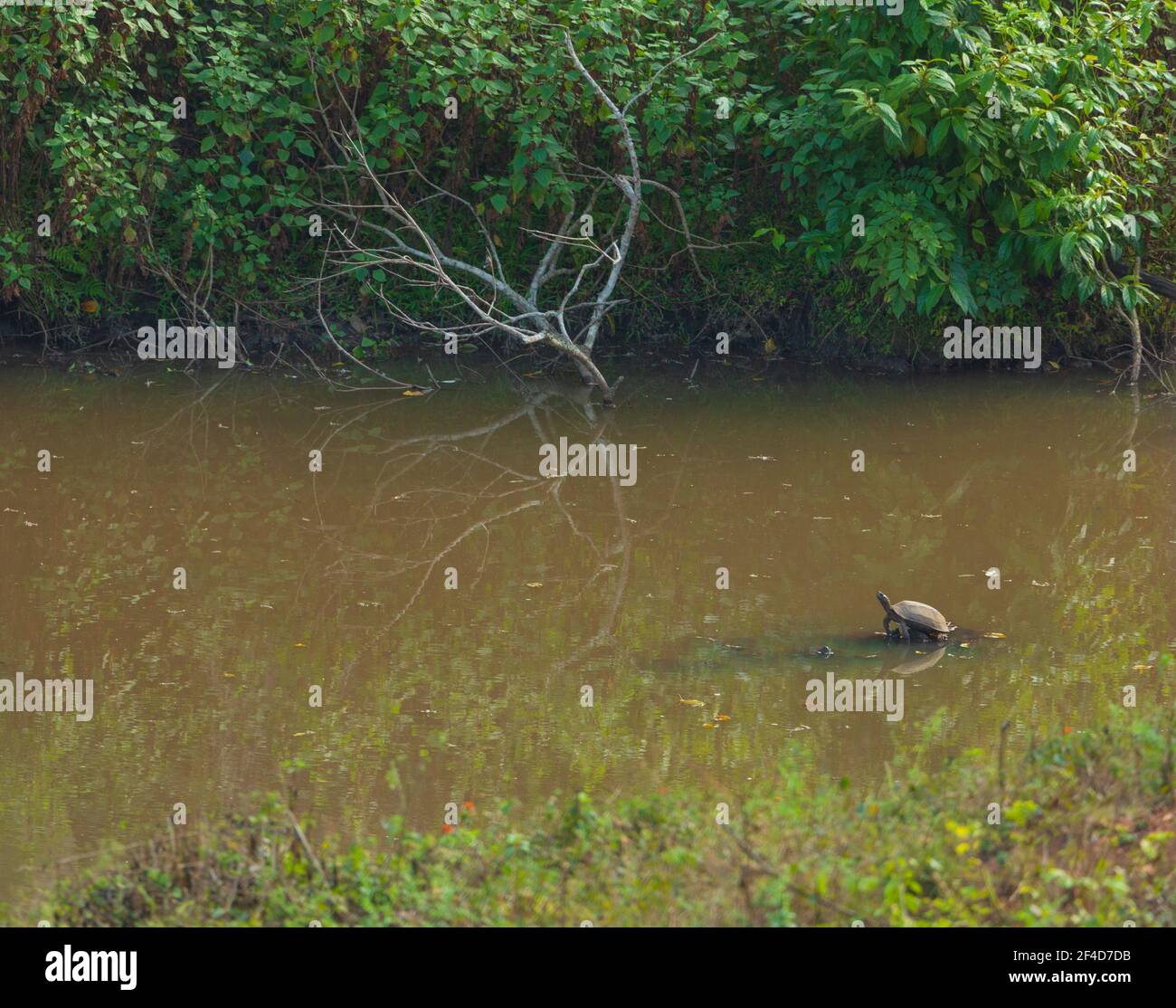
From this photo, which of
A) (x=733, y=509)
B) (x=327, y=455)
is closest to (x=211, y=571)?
(x=327, y=455)

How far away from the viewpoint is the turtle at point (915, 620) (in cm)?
705

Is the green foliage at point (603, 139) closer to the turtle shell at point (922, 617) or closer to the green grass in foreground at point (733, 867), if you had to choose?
the turtle shell at point (922, 617)

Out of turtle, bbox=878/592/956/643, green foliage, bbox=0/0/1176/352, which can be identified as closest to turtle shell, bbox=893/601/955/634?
turtle, bbox=878/592/956/643

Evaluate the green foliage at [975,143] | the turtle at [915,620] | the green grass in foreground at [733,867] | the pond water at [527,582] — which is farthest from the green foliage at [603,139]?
the green grass in foreground at [733,867]

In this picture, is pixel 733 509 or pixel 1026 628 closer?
pixel 1026 628

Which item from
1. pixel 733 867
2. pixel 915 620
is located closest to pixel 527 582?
pixel 915 620

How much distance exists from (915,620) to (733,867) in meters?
3.01

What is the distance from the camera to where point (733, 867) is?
14.0 feet

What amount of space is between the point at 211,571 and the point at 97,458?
7.65 ft

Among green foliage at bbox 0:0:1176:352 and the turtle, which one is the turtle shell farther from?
green foliage at bbox 0:0:1176:352
